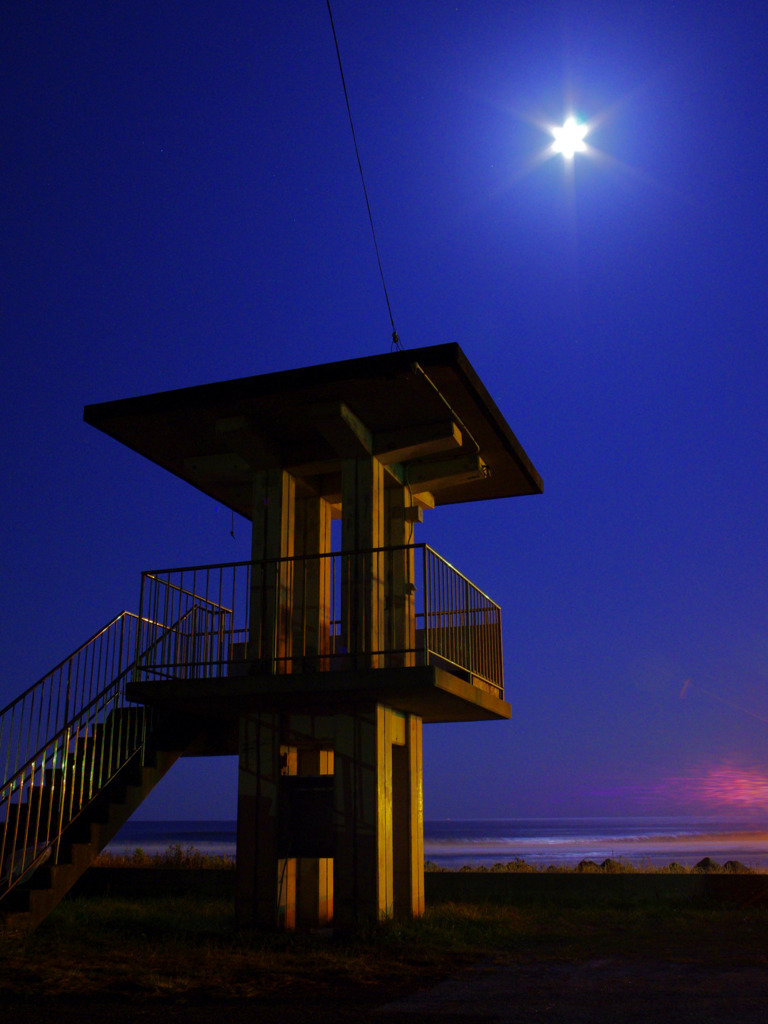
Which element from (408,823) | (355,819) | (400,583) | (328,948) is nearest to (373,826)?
(355,819)

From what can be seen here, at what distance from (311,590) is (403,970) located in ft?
18.0

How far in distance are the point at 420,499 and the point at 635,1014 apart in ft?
27.5

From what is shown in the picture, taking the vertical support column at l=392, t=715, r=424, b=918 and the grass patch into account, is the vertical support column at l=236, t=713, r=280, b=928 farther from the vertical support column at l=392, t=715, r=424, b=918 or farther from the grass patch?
the vertical support column at l=392, t=715, r=424, b=918

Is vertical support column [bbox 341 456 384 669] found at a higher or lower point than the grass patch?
higher

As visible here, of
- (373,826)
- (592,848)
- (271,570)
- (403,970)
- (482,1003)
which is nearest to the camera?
(482,1003)

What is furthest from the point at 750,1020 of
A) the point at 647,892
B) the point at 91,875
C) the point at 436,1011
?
the point at 91,875

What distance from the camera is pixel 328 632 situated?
12578 mm

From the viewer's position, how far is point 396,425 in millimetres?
11906

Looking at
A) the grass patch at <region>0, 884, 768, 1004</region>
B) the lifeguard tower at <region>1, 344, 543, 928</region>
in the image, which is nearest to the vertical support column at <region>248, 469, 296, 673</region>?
the lifeguard tower at <region>1, 344, 543, 928</region>

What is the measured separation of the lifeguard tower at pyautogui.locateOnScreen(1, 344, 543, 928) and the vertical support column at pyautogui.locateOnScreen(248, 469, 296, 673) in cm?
3

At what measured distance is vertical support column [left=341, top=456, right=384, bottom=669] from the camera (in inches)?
Result: 440

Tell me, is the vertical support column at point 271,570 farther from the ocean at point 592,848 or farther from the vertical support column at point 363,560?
the ocean at point 592,848

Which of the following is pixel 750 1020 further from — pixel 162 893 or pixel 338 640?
pixel 162 893

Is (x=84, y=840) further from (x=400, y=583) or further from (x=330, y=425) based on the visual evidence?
(x=330, y=425)
